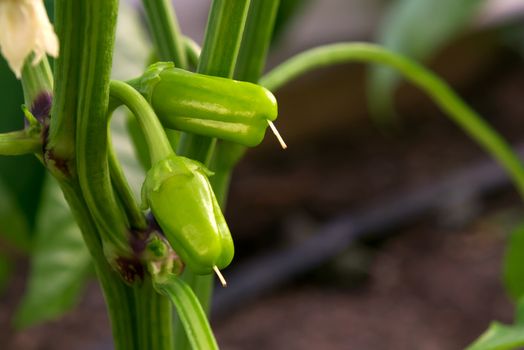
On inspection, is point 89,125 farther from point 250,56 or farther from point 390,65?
point 390,65

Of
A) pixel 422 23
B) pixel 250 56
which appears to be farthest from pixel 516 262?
pixel 422 23

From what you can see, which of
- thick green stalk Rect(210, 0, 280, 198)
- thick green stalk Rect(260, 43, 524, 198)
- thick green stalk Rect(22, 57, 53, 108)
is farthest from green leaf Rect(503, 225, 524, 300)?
thick green stalk Rect(22, 57, 53, 108)

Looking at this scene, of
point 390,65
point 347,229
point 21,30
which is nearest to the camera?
point 21,30

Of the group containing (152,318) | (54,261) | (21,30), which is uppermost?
(21,30)

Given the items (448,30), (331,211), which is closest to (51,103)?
Result: (448,30)

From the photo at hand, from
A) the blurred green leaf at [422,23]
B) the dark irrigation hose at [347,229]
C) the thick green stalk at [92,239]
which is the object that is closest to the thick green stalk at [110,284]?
the thick green stalk at [92,239]

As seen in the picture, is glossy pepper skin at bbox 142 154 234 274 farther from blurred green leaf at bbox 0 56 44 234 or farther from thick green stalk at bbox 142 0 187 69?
blurred green leaf at bbox 0 56 44 234
